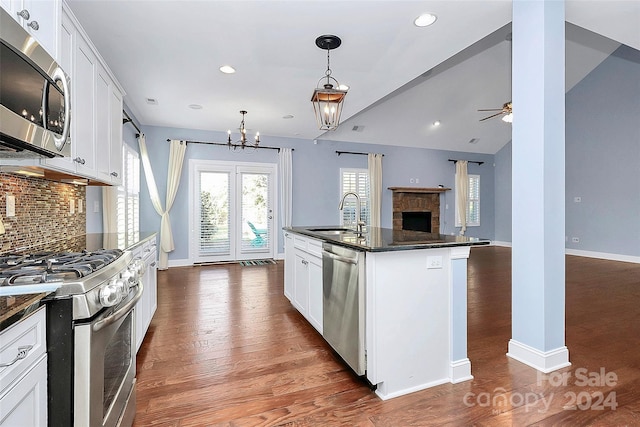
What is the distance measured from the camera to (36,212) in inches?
87.4

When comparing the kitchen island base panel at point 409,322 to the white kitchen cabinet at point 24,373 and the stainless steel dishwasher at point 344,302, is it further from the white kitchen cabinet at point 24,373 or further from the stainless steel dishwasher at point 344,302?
the white kitchen cabinet at point 24,373

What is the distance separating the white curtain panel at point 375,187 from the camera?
7656 mm

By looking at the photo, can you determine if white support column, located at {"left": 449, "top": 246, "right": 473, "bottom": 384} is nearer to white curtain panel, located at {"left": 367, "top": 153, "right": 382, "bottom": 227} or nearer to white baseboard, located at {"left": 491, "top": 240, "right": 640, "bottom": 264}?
white curtain panel, located at {"left": 367, "top": 153, "right": 382, "bottom": 227}

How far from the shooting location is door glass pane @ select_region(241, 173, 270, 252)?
21.9 ft

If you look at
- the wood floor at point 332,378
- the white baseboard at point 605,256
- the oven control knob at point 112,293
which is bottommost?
the wood floor at point 332,378

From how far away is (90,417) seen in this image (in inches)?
44.5

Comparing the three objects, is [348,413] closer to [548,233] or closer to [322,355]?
[322,355]

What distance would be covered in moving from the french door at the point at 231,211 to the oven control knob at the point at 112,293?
5.23m

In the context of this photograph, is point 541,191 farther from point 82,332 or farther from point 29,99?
point 29,99

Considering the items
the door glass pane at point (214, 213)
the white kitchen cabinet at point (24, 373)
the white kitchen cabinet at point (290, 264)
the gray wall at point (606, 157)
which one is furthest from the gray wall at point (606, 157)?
the white kitchen cabinet at point (24, 373)

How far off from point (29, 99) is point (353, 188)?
22.0 ft

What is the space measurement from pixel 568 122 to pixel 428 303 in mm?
7965

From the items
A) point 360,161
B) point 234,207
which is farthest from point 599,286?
point 234,207

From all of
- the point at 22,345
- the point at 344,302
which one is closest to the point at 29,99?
the point at 22,345
